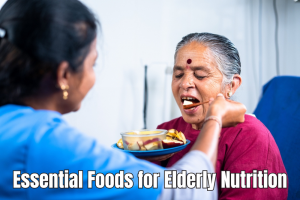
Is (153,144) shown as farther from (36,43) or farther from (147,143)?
(36,43)

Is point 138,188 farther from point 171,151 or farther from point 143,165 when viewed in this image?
point 171,151

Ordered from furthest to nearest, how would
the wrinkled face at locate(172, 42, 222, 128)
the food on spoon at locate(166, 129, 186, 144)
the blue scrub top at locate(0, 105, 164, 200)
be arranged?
the wrinkled face at locate(172, 42, 222, 128), the food on spoon at locate(166, 129, 186, 144), the blue scrub top at locate(0, 105, 164, 200)

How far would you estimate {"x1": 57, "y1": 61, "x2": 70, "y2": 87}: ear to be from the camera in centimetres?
62

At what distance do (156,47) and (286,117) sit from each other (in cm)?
107

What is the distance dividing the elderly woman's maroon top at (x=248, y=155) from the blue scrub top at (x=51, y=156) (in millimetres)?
469

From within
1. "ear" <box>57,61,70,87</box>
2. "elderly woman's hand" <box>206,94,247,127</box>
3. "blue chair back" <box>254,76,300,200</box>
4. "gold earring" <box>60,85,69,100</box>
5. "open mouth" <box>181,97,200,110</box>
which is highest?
"ear" <box>57,61,70,87</box>

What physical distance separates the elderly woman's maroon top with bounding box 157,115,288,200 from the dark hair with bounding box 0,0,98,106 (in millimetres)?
683

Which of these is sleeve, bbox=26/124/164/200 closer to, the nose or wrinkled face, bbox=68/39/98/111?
wrinkled face, bbox=68/39/98/111

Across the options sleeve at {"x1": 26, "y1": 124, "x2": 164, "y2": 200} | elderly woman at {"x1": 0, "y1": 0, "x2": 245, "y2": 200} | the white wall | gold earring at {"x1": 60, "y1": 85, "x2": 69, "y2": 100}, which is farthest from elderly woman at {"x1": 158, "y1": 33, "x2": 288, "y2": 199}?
the white wall

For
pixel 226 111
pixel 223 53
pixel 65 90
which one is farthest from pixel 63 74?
pixel 223 53

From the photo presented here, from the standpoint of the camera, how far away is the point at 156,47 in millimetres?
2152

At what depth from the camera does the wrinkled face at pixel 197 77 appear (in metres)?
1.22

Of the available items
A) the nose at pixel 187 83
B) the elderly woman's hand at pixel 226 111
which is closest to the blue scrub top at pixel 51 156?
the elderly woman's hand at pixel 226 111

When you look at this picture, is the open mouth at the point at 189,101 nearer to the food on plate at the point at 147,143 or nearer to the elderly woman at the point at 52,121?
the food on plate at the point at 147,143
